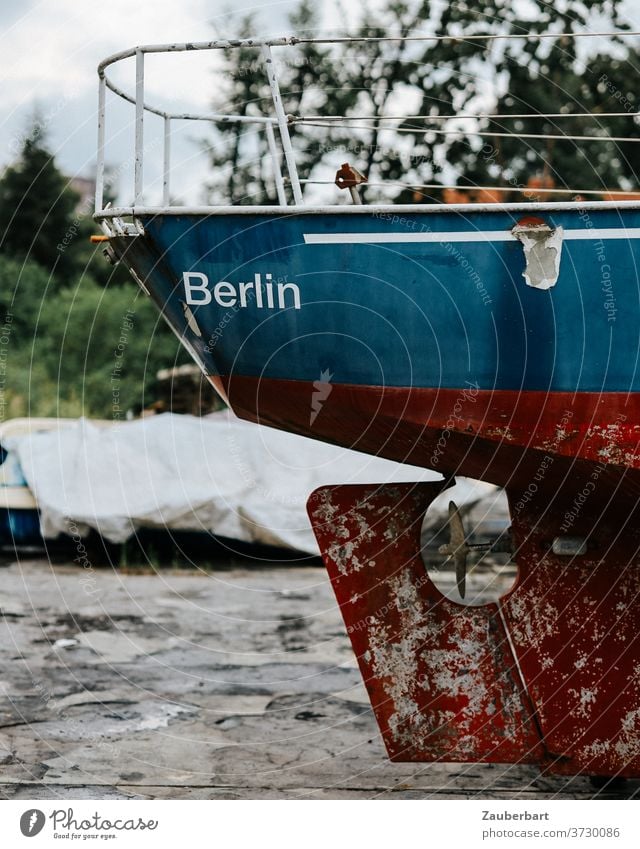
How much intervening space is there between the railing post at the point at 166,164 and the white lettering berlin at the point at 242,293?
30cm

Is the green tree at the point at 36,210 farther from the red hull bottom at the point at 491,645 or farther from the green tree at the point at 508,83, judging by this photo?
the red hull bottom at the point at 491,645

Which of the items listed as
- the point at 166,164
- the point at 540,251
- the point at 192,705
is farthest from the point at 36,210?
the point at 540,251

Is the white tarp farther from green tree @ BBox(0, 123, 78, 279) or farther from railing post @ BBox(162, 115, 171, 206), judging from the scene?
green tree @ BBox(0, 123, 78, 279)

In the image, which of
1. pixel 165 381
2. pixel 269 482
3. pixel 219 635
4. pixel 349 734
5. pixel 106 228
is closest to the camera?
pixel 106 228

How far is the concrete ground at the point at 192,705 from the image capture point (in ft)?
13.0

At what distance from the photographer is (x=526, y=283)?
3422mm

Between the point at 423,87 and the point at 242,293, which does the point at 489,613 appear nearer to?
the point at 242,293

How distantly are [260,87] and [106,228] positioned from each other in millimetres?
11062

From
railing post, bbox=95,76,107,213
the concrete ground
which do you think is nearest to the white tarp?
the concrete ground

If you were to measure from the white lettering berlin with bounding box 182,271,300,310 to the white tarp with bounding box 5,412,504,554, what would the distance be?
5462 millimetres

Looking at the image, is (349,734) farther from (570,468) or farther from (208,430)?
(208,430)

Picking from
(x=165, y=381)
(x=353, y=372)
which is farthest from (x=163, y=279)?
(x=165, y=381)

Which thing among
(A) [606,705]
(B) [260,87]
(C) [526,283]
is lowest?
(A) [606,705]
